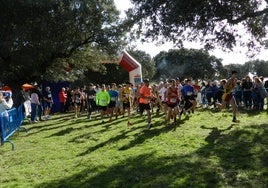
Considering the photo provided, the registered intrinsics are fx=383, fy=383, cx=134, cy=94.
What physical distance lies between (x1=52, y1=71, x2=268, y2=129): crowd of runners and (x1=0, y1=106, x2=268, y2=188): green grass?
950 millimetres

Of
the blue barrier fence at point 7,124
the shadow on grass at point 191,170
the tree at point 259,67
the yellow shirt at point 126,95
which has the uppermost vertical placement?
the tree at point 259,67

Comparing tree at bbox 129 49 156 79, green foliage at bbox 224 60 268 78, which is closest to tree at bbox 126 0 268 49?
tree at bbox 129 49 156 79

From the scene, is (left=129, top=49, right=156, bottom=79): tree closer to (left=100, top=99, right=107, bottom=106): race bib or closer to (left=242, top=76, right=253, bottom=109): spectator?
(left=242, top=76, right=253, bottom=109): spectator

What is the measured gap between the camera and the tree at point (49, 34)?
79.3 feet

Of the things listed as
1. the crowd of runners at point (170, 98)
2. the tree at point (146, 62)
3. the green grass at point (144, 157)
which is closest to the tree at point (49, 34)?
the crowd of runners at point (170, 98)

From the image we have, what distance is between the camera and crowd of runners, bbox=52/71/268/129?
14.4 meters

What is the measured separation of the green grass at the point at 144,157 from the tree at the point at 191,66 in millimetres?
83415

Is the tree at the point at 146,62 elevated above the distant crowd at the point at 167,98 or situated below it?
above

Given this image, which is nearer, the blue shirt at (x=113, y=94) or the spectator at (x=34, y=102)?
the blue shirt at (x=113, y=94)

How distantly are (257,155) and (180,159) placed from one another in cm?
181

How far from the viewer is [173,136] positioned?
39.9 ft

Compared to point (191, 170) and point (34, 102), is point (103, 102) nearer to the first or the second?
point (34, 102)

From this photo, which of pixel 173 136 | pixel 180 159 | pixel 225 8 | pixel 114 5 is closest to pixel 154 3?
pixel 225 8

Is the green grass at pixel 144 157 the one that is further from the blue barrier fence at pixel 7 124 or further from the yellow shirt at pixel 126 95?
the yellow shirt at pixel 126 95
